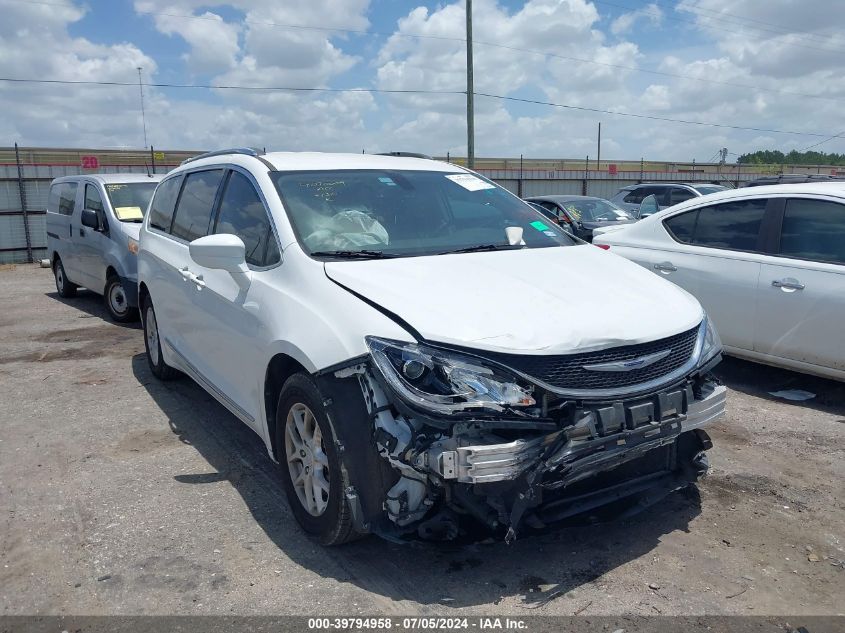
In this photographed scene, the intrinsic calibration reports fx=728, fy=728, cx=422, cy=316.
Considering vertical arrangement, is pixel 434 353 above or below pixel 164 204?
below

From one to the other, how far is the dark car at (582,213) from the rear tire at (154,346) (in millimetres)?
8629

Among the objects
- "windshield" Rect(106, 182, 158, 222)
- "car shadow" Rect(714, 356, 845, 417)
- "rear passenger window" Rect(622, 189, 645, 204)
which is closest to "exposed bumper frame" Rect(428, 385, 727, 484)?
"car shadow" Rect(714, 356, 845, 417)

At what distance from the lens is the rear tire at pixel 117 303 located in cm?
914

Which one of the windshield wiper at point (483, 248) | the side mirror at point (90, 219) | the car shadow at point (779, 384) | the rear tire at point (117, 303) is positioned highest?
the windshield wiper at point (483, 248)

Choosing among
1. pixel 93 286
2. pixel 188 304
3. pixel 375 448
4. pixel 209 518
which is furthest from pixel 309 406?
pixel 93 286

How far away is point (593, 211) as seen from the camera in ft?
46.0

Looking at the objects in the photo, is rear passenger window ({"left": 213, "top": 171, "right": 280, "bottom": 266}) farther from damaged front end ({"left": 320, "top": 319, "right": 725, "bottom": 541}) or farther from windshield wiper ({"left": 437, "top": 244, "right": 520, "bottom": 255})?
damaged front end ({"left": 320, "top": 319, "right": 725, "bottom": 541})

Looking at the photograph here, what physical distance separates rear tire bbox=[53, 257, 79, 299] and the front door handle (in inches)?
387

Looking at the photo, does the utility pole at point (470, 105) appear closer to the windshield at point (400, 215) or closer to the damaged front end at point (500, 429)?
the windshield at point (400, 215)

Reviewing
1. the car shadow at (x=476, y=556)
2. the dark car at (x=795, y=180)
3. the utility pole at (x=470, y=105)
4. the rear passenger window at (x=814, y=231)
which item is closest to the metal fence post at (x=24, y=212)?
the utility pole at (x=470, y=105)

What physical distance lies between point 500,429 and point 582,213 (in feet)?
37.9

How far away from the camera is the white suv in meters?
2.89

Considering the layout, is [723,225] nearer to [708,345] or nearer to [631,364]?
[708,345]

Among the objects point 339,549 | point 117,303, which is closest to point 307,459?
point 339,549
